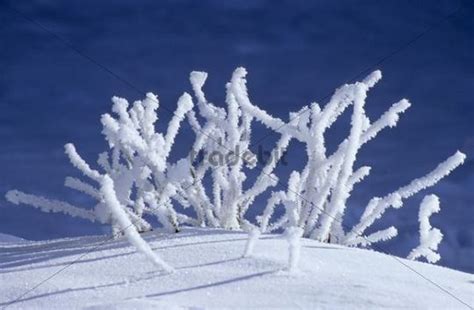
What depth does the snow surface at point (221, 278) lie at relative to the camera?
2043 millimetres

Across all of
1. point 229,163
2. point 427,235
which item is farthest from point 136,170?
point 427,235

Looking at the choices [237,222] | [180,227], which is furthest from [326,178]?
[180,227]

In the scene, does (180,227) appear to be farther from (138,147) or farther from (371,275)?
(371,275)

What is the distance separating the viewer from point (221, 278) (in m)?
2.25

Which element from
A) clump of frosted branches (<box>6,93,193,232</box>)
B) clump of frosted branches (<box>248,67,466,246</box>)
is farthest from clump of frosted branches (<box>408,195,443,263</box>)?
clump of frosted branches (<box>6,93,193,232</box>)

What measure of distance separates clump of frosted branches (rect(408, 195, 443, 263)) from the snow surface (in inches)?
24.0

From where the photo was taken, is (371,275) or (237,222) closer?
(371,275)

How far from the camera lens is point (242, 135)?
367 centimetres

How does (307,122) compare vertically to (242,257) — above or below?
above

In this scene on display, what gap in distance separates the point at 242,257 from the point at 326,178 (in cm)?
109

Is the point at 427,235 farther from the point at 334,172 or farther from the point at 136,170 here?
the point at 136,170

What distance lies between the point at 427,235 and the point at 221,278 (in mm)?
1812

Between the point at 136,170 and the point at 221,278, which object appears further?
the point at 136,170

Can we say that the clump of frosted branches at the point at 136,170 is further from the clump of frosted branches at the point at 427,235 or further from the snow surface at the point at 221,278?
the clump of frosted branches at the point at 427,235
